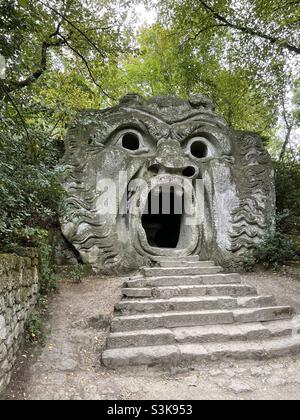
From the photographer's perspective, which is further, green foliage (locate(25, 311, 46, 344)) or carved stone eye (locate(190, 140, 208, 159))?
carved stone eye (locate(190, 140, 208, 159))

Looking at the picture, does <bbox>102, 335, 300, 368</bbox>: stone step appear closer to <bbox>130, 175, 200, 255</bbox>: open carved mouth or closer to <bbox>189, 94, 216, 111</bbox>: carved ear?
<bbox>130, 175, 200, 255</bbox>: open carved mouth

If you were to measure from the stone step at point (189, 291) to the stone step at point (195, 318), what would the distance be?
1.48 feet

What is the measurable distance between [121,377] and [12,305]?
1.34 m

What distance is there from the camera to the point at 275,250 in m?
6.56

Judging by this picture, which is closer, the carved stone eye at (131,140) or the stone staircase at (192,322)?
the stone staircase at (192,322)

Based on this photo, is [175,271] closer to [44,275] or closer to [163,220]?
[44,275]

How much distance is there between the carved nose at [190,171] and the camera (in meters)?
6.82

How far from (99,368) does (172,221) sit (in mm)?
6054

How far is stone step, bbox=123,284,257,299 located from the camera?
4340 mm

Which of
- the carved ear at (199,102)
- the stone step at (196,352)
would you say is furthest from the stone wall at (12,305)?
the carved ear at (199,102)

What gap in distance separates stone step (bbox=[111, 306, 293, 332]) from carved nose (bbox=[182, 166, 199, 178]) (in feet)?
11.8

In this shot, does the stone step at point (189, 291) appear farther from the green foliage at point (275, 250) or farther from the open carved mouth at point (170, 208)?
the green foliage at point (275, 250)

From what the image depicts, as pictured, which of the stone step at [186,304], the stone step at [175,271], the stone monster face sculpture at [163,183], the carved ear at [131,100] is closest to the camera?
the stone step at [186,304]

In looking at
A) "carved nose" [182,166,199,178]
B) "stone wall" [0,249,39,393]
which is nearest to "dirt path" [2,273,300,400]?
"stone wall" [0,249,39,393]
